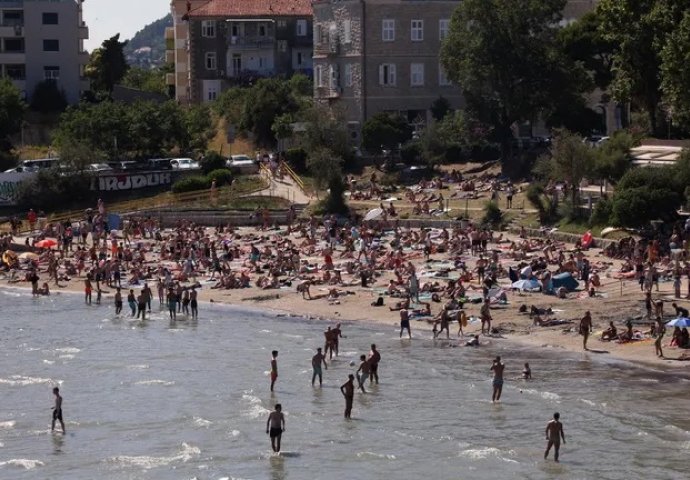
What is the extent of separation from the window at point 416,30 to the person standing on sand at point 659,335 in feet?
128

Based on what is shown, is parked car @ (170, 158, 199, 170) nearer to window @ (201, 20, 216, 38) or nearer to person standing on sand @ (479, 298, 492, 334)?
window @ (201, 20, 216, 38)

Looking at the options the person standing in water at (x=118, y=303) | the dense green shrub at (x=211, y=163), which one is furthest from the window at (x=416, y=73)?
the person standing in water at (x=118, y=303)

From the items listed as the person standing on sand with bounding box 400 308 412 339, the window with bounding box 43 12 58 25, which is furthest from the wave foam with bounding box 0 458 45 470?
the window with bounding box 43 12 58 25

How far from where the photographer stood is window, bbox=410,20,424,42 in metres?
78.5

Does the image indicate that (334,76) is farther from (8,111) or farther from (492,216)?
(492,216)

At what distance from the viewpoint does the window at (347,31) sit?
Answer: 79.0 metres

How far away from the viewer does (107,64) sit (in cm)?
10756

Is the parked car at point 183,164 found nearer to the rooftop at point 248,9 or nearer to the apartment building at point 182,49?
the rooftop at point 248,9

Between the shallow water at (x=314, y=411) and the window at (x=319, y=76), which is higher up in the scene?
the window at (x=319, y=76)

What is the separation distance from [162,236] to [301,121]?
450 inches

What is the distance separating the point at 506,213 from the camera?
2463 inches

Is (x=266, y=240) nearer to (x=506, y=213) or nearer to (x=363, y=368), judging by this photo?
(x=506, y=213)

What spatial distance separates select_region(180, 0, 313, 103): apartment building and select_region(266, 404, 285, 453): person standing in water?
70045 millimetres

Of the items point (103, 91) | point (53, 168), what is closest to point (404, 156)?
point (53, 168)
